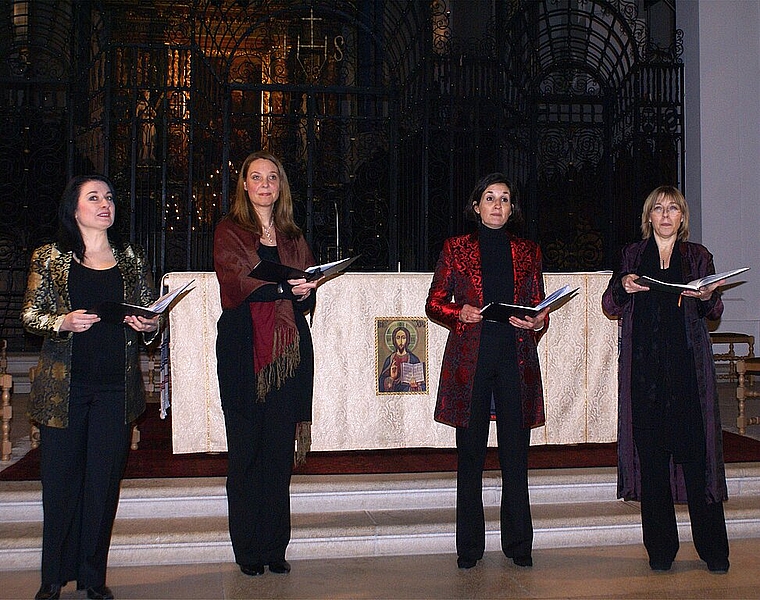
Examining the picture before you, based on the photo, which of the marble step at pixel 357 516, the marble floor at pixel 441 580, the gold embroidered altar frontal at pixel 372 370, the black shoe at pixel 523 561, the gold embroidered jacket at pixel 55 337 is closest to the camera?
the gold embroidered jacket at pixel 55 337

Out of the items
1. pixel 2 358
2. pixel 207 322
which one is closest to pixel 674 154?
pixel 207 322

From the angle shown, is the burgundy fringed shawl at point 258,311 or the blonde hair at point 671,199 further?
the blonde hair at point 671,199

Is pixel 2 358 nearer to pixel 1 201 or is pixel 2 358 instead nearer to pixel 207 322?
pixel 1 201

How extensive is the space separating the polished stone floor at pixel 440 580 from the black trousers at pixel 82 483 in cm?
19

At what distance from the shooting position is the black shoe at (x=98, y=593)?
3701 mm

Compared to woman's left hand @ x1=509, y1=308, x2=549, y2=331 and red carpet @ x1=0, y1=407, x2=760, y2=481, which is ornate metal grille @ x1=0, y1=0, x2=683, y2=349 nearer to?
red carpet @ x1=0, y1=407, x2=760, y2=481

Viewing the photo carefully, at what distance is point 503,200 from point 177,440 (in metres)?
2.69

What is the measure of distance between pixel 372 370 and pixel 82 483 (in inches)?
94.7

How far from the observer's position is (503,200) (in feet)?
14.0

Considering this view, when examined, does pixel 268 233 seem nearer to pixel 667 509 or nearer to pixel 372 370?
pixel 372 370

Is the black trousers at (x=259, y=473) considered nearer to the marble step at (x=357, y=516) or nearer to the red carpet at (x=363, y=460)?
the marble step at (x=357, y=516)

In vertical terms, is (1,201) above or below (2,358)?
above

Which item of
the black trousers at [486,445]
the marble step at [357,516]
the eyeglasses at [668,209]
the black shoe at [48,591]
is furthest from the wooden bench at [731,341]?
the black shoe at [48,591]

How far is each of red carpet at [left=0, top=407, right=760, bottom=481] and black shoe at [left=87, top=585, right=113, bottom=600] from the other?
1401 mm
